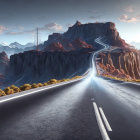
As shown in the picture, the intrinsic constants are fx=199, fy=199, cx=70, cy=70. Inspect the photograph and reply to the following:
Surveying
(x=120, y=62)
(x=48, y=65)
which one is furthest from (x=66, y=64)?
(x=120, y=62)

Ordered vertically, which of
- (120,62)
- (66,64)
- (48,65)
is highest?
(120,62)

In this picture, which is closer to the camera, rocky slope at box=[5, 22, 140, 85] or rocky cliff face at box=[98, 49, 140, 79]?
rocky cliff face at box=[98, 49, 140, 79]

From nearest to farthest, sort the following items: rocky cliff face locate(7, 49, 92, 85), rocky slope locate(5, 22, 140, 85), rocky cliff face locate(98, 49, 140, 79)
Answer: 1. rocky cliff face locate(98, 49, 140, 79)
2. rocky slope locate(5, 22, 140, 85)
3. rocky cliff face locate(7, 49, 92, 85)

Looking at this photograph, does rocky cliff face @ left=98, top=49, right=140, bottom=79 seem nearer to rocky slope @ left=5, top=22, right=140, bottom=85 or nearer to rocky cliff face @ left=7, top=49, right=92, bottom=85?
rocky slope @ left=5, top=22, right=140, bottom=85

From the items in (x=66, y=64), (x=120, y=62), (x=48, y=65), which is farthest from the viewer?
(x=48, y=65)

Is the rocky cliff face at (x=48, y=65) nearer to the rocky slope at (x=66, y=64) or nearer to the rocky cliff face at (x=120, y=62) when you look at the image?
the rocky slope at (x=66, y=64)

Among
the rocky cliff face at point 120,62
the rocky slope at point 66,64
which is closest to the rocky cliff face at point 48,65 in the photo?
the rocky slope at point 66,64

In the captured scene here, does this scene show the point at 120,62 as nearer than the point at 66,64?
Yes

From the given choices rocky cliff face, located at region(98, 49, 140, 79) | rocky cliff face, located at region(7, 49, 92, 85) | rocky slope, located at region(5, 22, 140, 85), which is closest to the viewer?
rocky cliff face, located at region(98, 49, 140, 79)

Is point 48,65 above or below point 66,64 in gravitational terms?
below

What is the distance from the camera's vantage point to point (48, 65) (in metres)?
125

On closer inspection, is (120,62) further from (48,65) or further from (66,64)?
(48,65)

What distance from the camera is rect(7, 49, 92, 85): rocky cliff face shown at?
371 feet

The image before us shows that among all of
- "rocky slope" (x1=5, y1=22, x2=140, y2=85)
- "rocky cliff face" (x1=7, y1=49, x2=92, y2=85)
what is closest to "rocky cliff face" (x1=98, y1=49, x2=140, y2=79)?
"rocky slope" (x1=5, y1=22, x2=140, y2=85)
